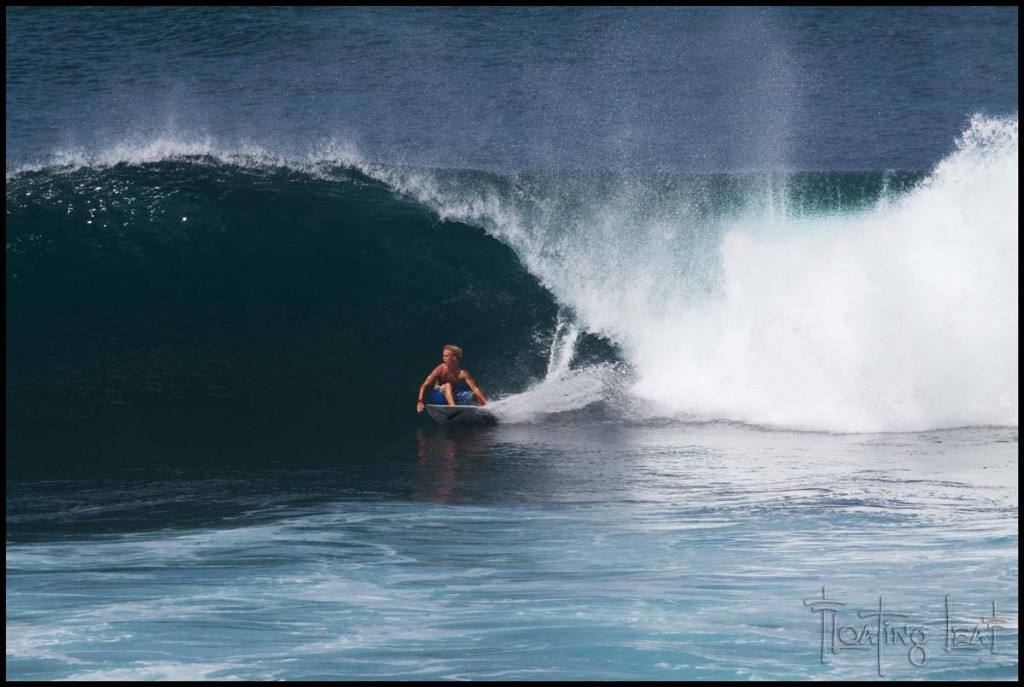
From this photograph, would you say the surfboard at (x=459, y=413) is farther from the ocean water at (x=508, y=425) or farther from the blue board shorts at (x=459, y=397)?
the ocean water at (x=508, y=425)

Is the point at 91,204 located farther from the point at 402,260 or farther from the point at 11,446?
the point at 11,446

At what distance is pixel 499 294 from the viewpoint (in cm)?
1477

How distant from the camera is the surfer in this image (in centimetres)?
1166

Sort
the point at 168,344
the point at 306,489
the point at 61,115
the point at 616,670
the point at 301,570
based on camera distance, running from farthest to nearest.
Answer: the point at 61,115 → the point at 168,344 → the point at 306,489 → the point at 301,570 → the point at 616,670

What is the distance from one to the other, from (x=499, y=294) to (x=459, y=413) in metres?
3.45

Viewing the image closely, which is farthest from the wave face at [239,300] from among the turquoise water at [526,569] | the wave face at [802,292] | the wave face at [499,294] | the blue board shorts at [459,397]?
the turquoise water at [526,569]

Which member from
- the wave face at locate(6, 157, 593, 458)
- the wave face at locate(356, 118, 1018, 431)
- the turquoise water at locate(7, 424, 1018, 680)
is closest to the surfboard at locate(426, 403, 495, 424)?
the wave face at locate(6, 157, 593, 458)

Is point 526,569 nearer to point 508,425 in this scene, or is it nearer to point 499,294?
point 508,425

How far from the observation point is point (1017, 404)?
11.5 m

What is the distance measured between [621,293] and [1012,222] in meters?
4.51

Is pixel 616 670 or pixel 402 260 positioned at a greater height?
pixel 402 260

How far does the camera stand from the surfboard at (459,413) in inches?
453

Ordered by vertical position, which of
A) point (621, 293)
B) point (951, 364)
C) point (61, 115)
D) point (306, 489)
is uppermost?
point (61, 115)

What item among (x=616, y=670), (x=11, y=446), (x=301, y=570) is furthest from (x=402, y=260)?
(x=616, y=670)
